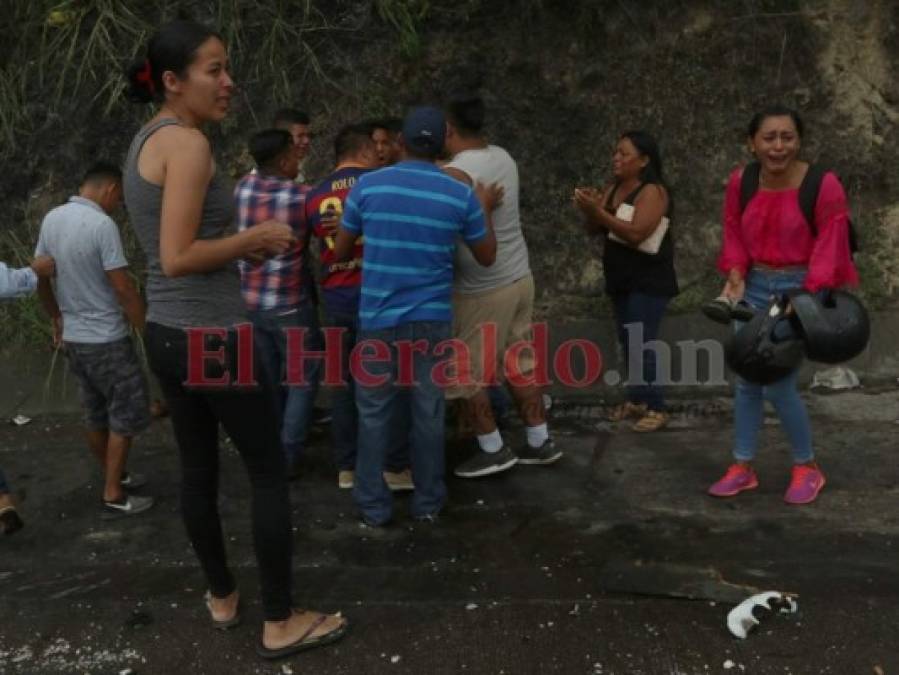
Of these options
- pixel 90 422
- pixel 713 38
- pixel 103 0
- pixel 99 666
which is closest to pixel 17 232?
pixel 103 0

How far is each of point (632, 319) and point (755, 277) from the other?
1.18m

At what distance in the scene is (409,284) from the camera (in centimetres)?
393

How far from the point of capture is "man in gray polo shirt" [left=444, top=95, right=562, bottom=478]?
4488 millimetres

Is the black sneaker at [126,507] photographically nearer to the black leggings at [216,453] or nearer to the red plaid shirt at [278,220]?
the red plaid shirt at [278,220]

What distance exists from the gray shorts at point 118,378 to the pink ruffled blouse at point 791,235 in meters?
2.70

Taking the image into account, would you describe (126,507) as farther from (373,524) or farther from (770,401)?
(770,401)

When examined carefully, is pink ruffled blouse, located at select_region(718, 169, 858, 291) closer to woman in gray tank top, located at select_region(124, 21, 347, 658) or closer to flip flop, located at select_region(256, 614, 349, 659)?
woman in gray tank top, located at select_region(124, 21, 347, 658)

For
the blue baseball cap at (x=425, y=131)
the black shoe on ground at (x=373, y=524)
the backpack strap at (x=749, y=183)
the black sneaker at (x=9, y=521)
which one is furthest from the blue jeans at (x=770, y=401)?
the black sneaker at (x=9, y=521)

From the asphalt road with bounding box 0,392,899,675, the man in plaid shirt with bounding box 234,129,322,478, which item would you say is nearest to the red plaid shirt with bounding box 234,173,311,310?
the man in plaid shirt with bounding box 234,129,322,478

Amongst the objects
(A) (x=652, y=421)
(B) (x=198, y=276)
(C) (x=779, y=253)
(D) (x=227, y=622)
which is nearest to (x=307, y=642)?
(D) (x=227, y=622)

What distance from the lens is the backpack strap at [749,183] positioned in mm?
4117

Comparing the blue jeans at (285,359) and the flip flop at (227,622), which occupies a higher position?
the blue jeans at (285,359)

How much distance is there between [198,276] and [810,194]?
2.48 m
